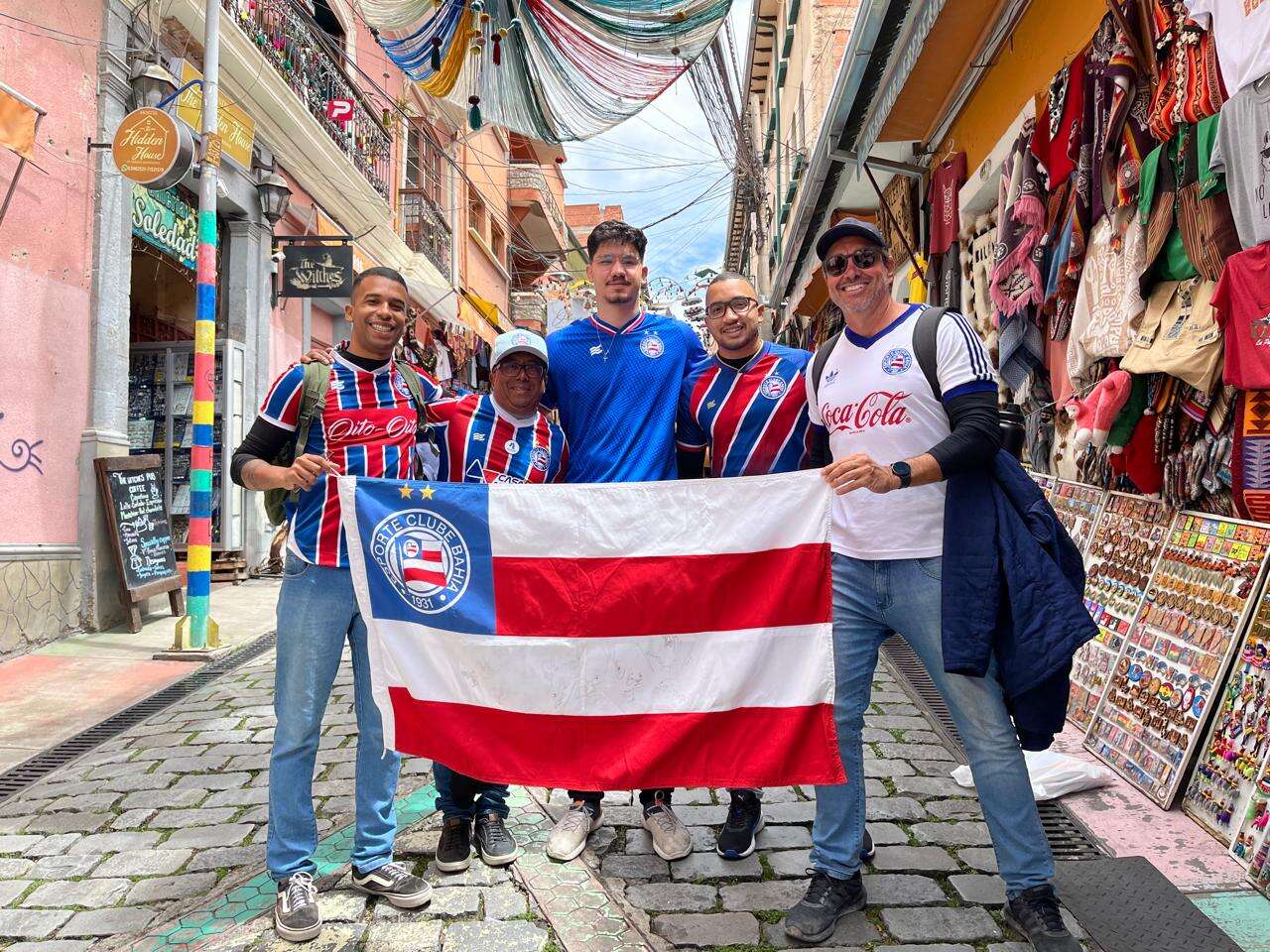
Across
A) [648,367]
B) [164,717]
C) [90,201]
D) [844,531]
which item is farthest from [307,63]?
[844,531]

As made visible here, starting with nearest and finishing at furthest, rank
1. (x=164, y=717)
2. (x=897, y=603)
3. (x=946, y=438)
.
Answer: (x=946, y=438), (x=897, y=603), (x=164, y=717)

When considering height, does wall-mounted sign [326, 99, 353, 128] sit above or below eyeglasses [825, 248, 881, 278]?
above

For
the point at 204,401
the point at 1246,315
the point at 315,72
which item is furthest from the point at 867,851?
the point at 315,72

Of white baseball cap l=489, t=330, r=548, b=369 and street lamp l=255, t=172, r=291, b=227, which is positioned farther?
street lamp l=255, t=172, r=291, b=227

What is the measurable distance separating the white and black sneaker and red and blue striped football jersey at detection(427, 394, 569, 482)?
1.44m

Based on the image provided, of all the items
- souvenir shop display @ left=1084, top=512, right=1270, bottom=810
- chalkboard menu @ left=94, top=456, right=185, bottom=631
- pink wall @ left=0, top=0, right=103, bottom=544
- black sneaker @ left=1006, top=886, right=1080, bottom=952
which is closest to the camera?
black sneaker @ left=1006, top=886, right=1080, bottom=952

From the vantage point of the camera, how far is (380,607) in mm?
2977

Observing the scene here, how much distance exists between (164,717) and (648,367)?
417 centimetres

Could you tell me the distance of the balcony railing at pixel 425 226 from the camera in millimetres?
18859

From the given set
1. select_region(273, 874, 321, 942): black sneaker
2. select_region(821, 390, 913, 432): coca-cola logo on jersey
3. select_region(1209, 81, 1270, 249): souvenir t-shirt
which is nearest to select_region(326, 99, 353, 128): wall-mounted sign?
select_region(1209, 81, 1270, 249): souvenir t-shirt

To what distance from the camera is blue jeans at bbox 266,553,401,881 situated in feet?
9.43

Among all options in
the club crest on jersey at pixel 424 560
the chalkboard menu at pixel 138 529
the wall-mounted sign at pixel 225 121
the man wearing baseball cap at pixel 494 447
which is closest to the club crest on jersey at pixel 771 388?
the man wearing baseball cap at pixel 494 447

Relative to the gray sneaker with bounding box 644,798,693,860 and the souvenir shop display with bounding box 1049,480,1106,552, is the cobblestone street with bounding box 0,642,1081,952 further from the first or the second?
the souvenir shop display with bounding box 1049,480,1106,552

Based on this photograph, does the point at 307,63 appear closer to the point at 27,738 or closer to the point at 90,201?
the point at 90,201
